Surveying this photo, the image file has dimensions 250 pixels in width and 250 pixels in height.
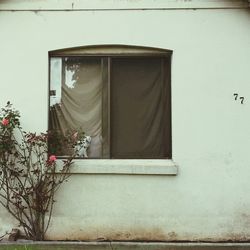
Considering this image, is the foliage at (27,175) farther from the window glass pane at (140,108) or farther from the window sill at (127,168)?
the window glass pane at (140,108)

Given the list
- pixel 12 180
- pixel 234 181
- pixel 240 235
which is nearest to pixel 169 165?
pixel 234 181

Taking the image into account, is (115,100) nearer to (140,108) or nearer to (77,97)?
(140,108)

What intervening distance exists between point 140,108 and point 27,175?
2.16 meters

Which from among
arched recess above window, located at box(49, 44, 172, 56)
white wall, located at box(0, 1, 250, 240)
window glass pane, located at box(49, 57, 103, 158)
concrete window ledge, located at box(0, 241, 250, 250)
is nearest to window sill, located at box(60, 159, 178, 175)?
white wall, located at box(0, 1, 250, 240)

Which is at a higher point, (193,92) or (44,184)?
(193,92)

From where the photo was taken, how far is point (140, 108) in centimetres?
704

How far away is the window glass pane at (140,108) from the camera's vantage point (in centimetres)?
700

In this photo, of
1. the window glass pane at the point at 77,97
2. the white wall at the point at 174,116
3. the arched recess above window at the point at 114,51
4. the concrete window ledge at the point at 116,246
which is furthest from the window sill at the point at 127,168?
the arched recess above window at the point at 114,51

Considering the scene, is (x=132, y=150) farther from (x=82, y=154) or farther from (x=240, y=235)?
(x=240, y=235)

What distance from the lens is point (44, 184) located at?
6.67 meters

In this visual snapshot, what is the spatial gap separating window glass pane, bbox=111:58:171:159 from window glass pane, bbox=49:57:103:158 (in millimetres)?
261

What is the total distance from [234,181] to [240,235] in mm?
870

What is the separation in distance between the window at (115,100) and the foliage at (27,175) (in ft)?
1.25

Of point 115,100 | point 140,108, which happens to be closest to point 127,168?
point 140,108
